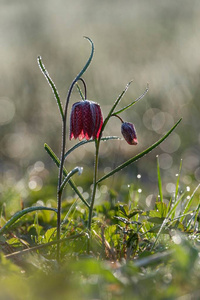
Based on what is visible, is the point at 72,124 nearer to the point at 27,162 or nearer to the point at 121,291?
the point at 121,291

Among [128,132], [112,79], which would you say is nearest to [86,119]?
[128,132]

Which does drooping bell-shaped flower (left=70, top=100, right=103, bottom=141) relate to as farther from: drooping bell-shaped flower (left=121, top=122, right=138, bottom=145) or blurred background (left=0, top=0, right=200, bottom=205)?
blurred background (left=0, top=0, right=200, bottom=205)

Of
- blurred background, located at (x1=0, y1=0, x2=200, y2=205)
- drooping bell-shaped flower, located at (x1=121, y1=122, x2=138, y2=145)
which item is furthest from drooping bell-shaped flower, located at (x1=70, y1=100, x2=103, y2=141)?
blurred background, located at (x1=0, y1=0, x2=200, y2=205)

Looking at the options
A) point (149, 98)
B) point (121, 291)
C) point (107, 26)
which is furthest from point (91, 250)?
point (107, 26)

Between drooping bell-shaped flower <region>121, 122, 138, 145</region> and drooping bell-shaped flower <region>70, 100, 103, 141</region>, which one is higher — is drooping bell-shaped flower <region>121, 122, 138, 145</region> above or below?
below

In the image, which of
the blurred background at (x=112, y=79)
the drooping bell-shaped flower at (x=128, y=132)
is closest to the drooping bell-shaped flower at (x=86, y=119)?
the drooping bell-shaped flower at (x=128, y=132)

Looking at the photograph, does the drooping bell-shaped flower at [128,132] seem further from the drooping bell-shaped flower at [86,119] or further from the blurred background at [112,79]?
the blurred background at [112,79]
